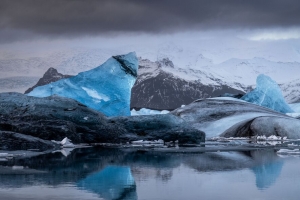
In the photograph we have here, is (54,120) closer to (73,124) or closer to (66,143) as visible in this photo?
(73,124)

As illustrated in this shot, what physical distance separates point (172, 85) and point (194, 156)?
12795 cm

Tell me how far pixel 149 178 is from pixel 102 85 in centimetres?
1775

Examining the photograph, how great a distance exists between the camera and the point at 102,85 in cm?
2577

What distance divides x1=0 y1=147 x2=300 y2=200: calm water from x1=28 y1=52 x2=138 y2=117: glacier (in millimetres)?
14225

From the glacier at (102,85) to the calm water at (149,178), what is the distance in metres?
14.2

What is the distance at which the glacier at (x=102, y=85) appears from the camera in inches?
1011

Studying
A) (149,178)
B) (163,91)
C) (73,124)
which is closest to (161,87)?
(163,91)

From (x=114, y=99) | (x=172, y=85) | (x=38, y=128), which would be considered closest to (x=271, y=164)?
(x=38, y=128)

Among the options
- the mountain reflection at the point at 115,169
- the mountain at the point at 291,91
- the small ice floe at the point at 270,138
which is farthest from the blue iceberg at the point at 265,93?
the mountain at the point at 291,91

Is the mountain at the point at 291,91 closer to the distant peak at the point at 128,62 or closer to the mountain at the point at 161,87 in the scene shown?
the mountain at the point at 161,87

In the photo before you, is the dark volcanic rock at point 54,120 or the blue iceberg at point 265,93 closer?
the dark volcanic rock at point 54,120

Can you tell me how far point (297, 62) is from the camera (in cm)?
14688

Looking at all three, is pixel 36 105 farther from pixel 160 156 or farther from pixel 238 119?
pixel 238 119

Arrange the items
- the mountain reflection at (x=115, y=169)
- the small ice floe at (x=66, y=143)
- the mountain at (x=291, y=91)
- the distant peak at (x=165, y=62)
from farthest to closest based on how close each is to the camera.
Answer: the distant peak at (x=165, y=62) < the mountain at (x=291, y=91) < the small ice floe at (x=66, y=143) < the mountain reflection at (x=115, y=169)
